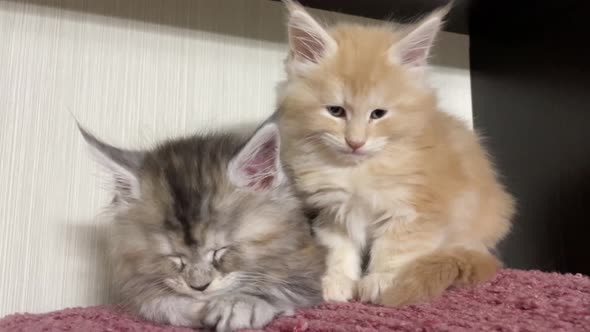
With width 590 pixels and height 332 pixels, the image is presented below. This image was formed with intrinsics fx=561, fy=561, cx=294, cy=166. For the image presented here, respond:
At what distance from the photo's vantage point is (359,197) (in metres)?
1.20

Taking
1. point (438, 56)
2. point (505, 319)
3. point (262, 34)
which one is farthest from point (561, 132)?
point (262, 34)

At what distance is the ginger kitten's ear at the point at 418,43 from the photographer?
1205mm

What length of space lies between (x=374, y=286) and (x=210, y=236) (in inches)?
13.6

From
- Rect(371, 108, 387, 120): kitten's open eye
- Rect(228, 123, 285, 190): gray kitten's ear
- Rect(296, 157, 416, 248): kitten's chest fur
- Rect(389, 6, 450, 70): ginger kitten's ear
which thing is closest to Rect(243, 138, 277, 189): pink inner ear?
Rect(228, 123, 285, 190): gray kitten's ear

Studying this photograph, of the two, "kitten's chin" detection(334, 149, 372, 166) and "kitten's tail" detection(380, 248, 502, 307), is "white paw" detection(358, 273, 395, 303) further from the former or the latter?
"kitten's chin" detection(334, 149, 372, 166)

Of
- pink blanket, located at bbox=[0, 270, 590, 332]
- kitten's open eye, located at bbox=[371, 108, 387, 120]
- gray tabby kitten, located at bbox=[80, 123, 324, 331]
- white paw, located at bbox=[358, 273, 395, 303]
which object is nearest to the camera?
pink blanket, located at bbox=[0, 270, 590, 332]

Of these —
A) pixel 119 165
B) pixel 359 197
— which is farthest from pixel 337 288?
pixel 119 165

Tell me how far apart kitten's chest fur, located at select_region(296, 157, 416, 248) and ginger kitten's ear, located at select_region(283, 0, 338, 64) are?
9.9 inches

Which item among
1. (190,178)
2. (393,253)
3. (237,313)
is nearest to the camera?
(237,313)

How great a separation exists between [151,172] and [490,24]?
3.47 feet

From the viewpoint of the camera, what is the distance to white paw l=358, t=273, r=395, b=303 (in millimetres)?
1091

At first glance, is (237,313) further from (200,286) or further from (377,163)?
(377,163)

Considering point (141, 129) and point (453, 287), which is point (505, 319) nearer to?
point (453, 287)

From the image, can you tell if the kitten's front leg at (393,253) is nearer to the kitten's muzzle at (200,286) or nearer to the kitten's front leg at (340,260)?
the kitten's front leg at (340,260)
